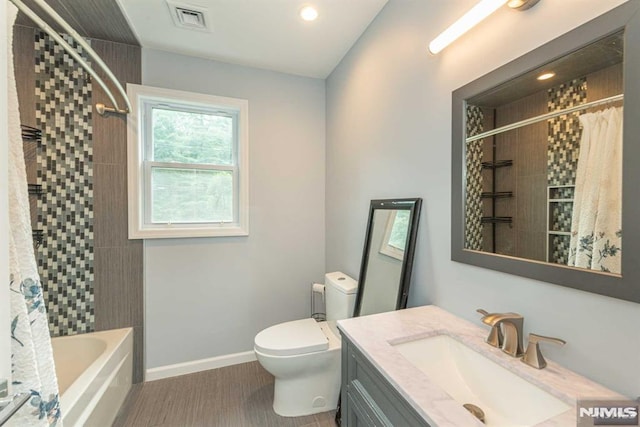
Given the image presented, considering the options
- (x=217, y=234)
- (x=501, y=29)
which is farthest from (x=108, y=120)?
(x=501, y=29)

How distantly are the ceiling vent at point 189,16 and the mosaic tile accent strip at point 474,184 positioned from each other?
172 cm

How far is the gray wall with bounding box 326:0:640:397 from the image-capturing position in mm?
718

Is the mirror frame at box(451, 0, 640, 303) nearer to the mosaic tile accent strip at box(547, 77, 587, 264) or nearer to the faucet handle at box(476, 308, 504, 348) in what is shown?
the mosaic tile accent strip at box(547, 77, 587, 264)

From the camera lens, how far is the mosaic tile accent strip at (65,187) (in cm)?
179

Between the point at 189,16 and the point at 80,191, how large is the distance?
4.66 ft

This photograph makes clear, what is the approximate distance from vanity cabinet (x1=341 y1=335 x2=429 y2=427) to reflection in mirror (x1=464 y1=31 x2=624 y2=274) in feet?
2.04

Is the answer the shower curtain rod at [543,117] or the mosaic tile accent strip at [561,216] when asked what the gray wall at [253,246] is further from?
the mosaic tile accent strip at [561,216]

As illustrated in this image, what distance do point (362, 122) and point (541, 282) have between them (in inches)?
55.9

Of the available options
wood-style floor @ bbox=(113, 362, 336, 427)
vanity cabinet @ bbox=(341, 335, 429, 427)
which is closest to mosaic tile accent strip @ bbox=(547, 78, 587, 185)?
vanity cabinet @ bbox=(341, 335, 429, 427)

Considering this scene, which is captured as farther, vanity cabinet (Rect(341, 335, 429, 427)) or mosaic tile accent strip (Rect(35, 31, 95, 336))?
mosaic tile accent strip (Rect(35, 31, 95, 336))

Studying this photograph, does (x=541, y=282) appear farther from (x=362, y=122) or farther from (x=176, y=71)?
(x=176, y=71)

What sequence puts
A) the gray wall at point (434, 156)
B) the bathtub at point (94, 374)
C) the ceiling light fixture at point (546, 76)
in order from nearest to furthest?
the gray wall at point (434, 156), the ceiling light fixture at point (546, 76), the bathtub at point (94, 374)

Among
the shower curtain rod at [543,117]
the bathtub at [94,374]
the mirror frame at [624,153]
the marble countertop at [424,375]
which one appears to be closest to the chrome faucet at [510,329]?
the marble countertop at [424,375]

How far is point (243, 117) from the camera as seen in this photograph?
226 cm
